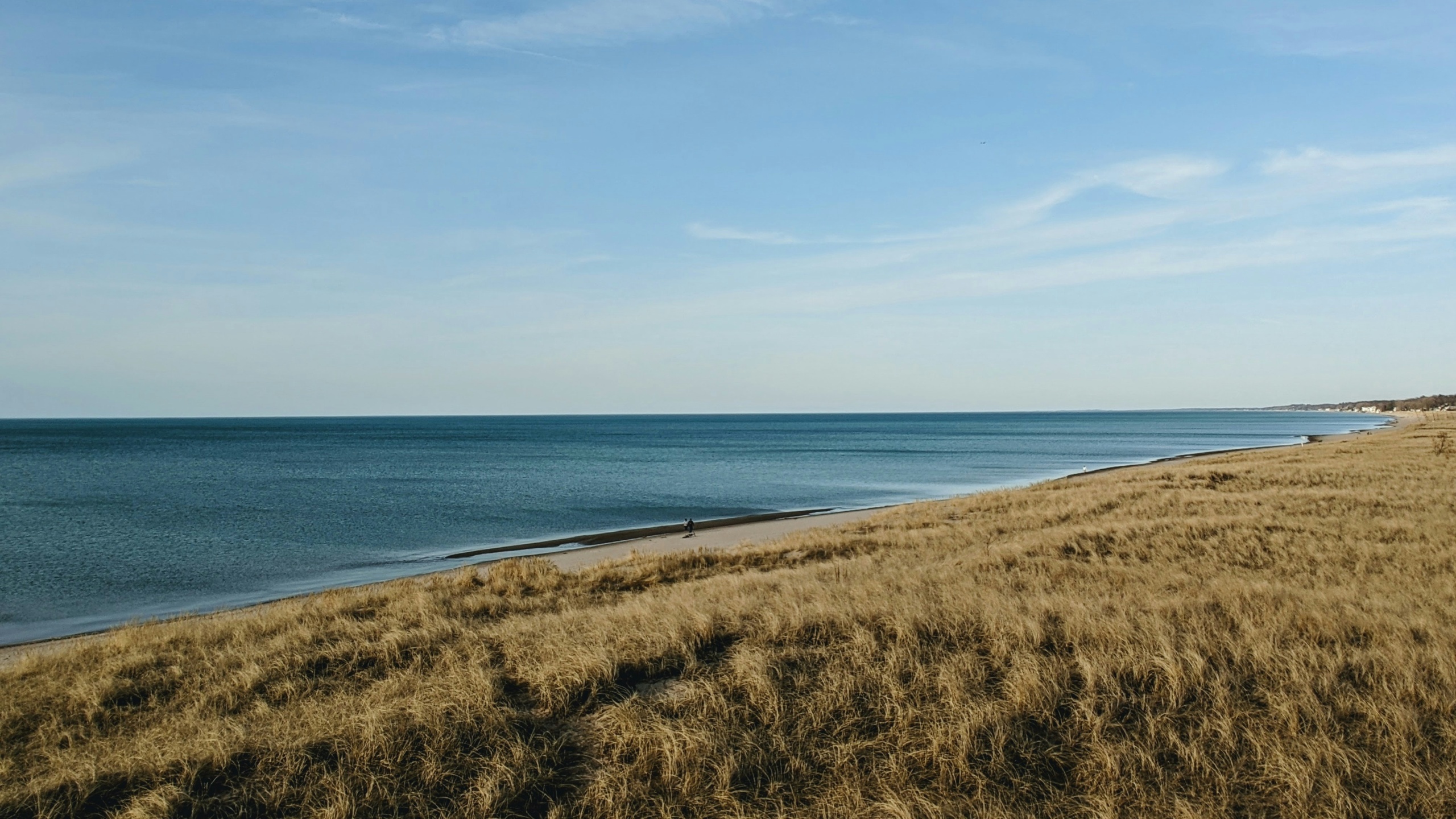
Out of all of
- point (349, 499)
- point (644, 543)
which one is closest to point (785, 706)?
point (644, 543)

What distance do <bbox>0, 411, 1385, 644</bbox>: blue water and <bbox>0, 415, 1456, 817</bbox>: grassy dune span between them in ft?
41.6

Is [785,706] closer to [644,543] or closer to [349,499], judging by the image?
[644,543]

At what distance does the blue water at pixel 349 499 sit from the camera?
24375 millimetres

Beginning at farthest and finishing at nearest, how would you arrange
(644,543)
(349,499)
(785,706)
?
(349,499) → (644,543) → (785,706)

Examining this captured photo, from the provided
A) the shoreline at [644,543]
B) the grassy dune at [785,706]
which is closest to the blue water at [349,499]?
the shoreline at [644,543]

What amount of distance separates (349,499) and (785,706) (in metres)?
46.5

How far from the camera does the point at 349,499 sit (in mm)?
48406

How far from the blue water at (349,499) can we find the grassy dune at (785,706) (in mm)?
12692

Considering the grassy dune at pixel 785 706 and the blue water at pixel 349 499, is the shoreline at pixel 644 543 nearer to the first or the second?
the blue water at pixel 349 499

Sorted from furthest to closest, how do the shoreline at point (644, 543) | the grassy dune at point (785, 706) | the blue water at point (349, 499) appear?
the blue water at point (349, 499) < the shoreline at point (644, 543) < the grassy dune at point (785, 706)

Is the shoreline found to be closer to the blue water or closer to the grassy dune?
the blue water

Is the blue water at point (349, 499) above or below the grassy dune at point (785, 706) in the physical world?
below

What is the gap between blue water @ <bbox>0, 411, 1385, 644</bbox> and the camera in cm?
2438

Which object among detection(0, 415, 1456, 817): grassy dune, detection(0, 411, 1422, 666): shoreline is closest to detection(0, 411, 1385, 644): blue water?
detection(0, 411, 1422, 666): shoreline
